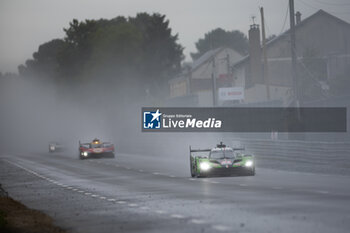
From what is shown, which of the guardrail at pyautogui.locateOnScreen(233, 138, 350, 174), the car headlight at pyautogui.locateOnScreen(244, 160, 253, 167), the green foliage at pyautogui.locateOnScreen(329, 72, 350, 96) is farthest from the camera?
the green foliage at pyautogui.locateOnScreen(329, 72, 350, 96)

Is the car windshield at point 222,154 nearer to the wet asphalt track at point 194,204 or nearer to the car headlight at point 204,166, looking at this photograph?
the car headlight at point 204,166

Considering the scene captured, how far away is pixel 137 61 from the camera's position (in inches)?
4318

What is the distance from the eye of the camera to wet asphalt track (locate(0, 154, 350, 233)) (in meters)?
12.7

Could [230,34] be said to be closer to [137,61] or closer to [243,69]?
[137,61]

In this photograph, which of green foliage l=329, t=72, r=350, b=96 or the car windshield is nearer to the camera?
the car windshield

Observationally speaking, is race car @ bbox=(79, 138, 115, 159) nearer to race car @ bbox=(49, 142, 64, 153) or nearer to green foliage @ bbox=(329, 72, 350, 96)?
race car @ bbox=(49, 142, 64, 153)

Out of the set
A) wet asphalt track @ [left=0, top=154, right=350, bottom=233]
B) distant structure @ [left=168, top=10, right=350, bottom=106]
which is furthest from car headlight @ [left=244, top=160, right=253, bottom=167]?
distant structure @ [left=168, top=10, right=350, bottom=106]

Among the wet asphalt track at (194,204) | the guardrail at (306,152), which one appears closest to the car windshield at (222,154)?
the wet asphalt track at (194,204)

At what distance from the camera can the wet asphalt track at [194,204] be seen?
12.7 meters

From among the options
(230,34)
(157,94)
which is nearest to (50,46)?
(230,34)

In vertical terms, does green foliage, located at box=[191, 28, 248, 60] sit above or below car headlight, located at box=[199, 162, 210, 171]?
above

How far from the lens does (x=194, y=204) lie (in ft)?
55.5

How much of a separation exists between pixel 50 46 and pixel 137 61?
82.2 m

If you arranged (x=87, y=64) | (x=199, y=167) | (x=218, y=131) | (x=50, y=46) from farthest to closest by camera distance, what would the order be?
(x=50, y=46)
(x=87, y=64)
(x=218, y=131)
(x=199, y=167)
